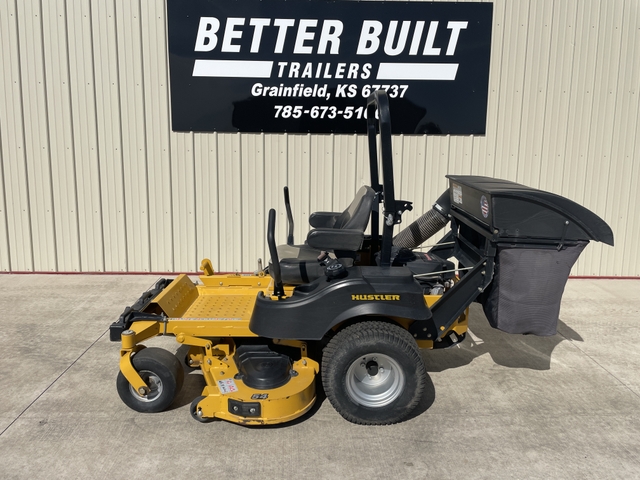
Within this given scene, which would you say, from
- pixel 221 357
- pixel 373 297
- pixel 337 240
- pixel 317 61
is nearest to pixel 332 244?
pixel 337 240

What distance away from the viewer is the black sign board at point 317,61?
21.9ft

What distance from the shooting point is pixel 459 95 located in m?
6.92

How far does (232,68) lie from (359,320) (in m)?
4.08

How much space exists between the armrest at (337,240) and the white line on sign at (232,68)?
348cm

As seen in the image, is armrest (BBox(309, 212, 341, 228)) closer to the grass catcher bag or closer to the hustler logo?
the hustler logo

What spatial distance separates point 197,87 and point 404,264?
374cm

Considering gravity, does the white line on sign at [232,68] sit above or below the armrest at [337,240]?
above

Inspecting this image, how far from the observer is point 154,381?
3.78 meters

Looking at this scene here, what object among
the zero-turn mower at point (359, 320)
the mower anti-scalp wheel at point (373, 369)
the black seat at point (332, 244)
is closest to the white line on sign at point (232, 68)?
the black seat at point (332, 244)

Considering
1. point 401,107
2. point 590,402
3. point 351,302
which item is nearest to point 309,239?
point 351,302

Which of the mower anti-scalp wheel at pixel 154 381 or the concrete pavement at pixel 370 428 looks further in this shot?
the mower anti-scalp wheel at pixel 154 381

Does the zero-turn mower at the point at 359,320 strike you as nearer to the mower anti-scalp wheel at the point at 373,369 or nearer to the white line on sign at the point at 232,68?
the mower anti-scalp wheel at the point at 373,369

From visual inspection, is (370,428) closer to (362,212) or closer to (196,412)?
(196,412)

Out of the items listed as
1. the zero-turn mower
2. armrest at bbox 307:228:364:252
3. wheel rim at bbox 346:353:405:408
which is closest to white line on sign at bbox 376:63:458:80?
the zero-turn mower
